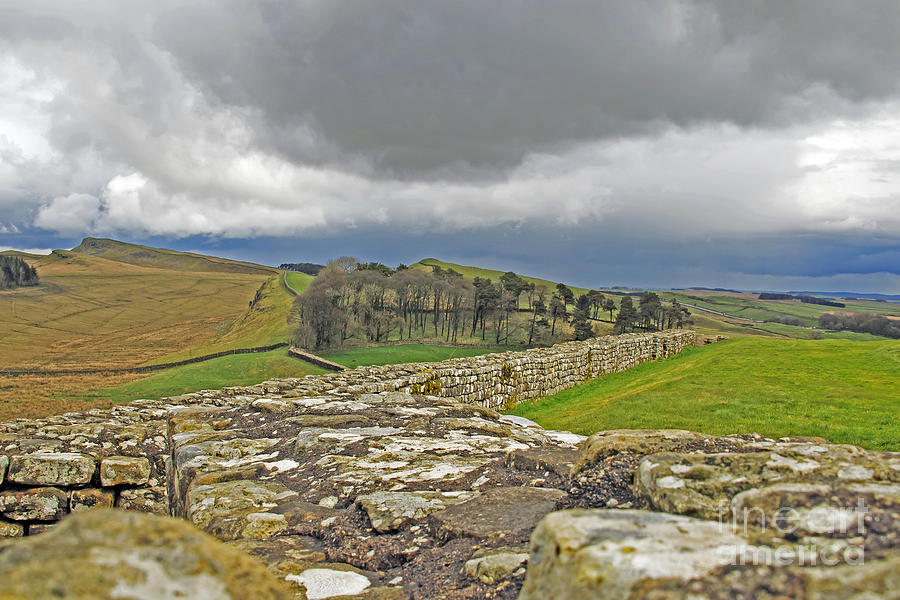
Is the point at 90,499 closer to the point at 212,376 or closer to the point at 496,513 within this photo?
the point at 496,513

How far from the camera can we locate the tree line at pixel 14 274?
153m

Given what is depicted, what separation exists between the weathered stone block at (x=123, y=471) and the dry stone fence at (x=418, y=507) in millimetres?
33

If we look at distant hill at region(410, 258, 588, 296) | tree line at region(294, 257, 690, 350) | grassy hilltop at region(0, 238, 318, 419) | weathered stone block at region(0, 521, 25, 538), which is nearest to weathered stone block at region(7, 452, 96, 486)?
weathered stone block at region(0, 521, 25, 538)

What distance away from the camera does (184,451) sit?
27.0 ft

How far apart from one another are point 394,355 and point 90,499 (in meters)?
41.4

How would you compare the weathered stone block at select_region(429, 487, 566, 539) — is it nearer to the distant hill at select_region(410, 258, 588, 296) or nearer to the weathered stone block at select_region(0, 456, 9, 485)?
the weathered stone block at select_region(0, 456, 9, 485)

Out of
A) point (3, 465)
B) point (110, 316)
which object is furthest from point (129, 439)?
point (110, 316)

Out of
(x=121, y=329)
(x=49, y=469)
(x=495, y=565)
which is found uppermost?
(x=495, y=565)

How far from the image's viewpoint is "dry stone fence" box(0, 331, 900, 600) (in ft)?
6.65

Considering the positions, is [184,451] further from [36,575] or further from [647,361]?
[647,361]

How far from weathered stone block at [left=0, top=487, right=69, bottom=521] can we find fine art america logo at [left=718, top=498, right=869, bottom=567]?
931 centimetres

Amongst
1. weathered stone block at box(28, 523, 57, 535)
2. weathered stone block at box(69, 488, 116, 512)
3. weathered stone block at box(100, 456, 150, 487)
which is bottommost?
weathered stone block at box(28, 523, 57, 535)

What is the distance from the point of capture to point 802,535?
8.35ft

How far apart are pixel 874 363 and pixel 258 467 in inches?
899
